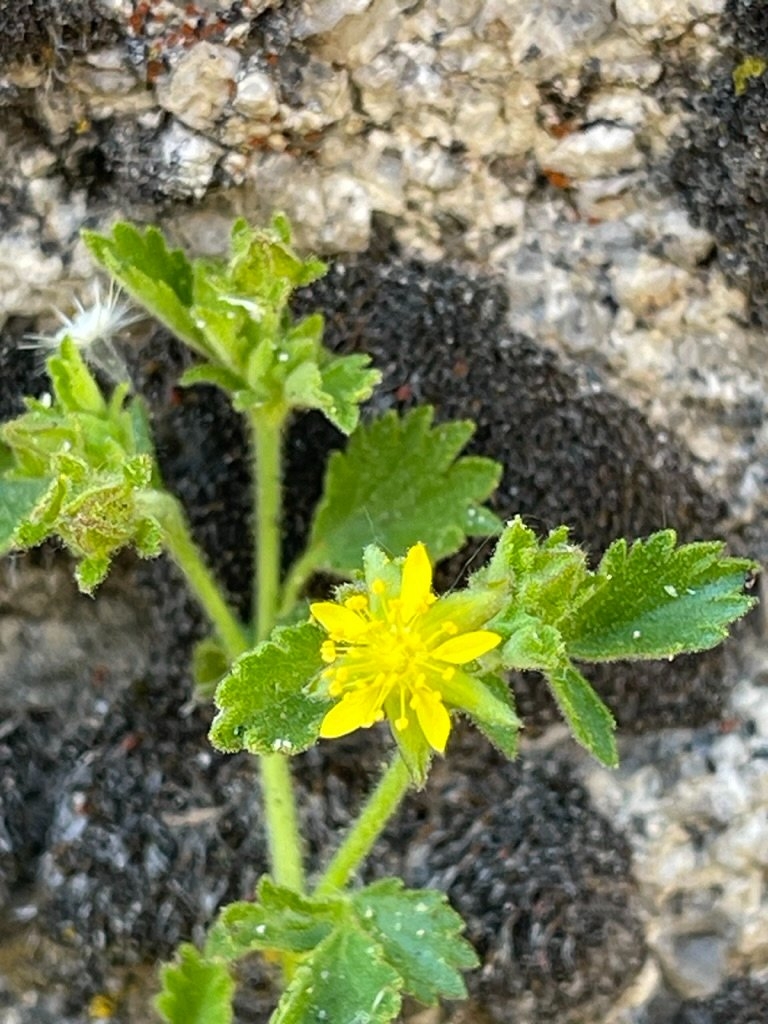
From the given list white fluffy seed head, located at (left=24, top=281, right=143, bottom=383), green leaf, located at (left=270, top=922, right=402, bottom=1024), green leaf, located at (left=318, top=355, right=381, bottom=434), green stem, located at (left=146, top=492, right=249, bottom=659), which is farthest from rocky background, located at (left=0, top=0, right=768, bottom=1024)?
green leaf, located at (left=270, top=922, right=402, bottom=1024)

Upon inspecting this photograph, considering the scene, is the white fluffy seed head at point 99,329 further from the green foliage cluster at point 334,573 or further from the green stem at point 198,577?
the green stem at point 198,577

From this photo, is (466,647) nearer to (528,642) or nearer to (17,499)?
(528,642)

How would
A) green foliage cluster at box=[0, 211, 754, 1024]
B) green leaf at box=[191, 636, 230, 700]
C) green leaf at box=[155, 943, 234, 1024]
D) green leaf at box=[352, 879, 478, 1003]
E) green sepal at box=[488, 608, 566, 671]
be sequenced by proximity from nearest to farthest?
green sepal at box=[488, 608, 566, 671], green foliage cluster at box=[0, 211, 754, 1024], green leaf at box=[352, 879, 478, 1003], green leaf at box=[155, 943, 234, 1024], green leaf at box=[191, 636, 230, 700]

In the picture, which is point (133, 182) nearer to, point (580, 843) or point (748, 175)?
point (748, 175)

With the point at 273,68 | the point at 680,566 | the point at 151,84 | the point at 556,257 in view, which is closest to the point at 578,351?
the point at 556,257

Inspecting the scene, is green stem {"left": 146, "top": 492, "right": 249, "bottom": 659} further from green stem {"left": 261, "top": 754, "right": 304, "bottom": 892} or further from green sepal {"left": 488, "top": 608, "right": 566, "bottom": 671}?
green sepal {"left": 488, "top": 608, "right": 566, "bottom": 671}

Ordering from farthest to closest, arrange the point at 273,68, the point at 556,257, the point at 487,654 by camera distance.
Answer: the point at 556,257, the point at 273,68, the point at 487,654
